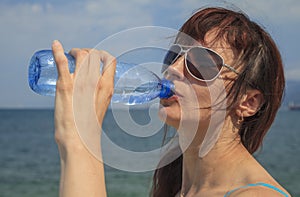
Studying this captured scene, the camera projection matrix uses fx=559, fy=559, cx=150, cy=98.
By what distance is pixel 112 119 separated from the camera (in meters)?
2.35

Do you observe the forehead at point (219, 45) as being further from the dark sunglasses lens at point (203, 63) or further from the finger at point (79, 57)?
the finger at point (79, 57)

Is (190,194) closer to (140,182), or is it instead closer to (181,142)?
(181,142)

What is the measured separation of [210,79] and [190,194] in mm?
589

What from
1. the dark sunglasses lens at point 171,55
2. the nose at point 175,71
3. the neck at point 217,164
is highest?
the dark sunglasses lens at point 171,55

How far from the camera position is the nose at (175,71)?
246cm

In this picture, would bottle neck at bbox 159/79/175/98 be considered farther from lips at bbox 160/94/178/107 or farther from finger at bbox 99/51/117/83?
finger at bbox 99/51/117/83

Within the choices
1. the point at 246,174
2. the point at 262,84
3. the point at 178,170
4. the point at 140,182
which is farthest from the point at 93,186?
the point at 140,182

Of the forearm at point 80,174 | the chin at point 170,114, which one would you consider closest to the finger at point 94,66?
the forearm at point 80,174

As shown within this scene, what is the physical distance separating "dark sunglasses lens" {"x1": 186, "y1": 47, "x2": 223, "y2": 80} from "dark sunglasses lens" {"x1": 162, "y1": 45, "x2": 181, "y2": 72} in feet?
0.23

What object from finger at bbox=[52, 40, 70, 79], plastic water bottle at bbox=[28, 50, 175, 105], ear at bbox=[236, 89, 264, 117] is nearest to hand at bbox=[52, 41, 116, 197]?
finger at bbox=[52, 40, 70, 79]

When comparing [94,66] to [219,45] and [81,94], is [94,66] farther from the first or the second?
[219,45]

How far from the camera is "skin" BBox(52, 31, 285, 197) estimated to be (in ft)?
6.09

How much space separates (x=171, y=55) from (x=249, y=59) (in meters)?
0.35

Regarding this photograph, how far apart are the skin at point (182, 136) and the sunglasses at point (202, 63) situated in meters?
0.03
